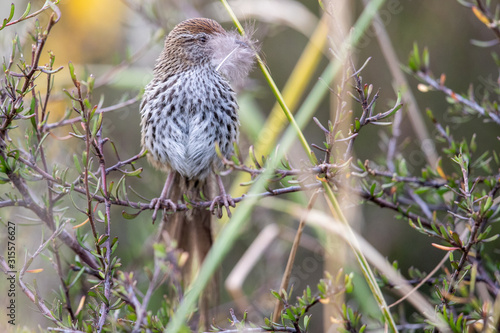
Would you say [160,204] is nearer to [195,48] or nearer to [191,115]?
[191,115]

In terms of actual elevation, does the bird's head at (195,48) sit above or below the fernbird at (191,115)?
above

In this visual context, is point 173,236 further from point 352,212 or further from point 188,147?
point 352,212

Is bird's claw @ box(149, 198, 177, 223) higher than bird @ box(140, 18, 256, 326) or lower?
lower

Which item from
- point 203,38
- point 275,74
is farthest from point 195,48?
point 275,74

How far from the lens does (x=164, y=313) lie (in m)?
1.79

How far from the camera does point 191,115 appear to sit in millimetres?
2582

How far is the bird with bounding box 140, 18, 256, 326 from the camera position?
2.58 meters

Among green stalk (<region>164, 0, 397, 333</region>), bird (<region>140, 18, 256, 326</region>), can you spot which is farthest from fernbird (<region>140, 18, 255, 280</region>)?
green stalk (<region>164, 0, 397, 333</region>)

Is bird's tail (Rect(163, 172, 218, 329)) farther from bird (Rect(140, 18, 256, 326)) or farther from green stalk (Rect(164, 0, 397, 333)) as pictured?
green stalk (Rect(164, 0, 397, 333))

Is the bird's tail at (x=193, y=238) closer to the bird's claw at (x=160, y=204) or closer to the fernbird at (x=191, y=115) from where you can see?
the fernbird at (x=191, y=115)

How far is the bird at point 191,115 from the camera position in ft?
8.46

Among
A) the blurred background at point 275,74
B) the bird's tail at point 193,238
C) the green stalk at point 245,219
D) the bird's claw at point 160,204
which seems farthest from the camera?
the blurred background at point 275,74

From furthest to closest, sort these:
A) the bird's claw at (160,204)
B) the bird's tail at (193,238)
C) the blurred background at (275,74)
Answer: the blurred background at (275,74), the bird's tail at (193,238), the bird's claw at (160,204)

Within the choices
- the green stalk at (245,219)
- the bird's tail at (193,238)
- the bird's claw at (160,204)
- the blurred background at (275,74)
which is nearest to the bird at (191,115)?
the bird's tail at (193,238)
